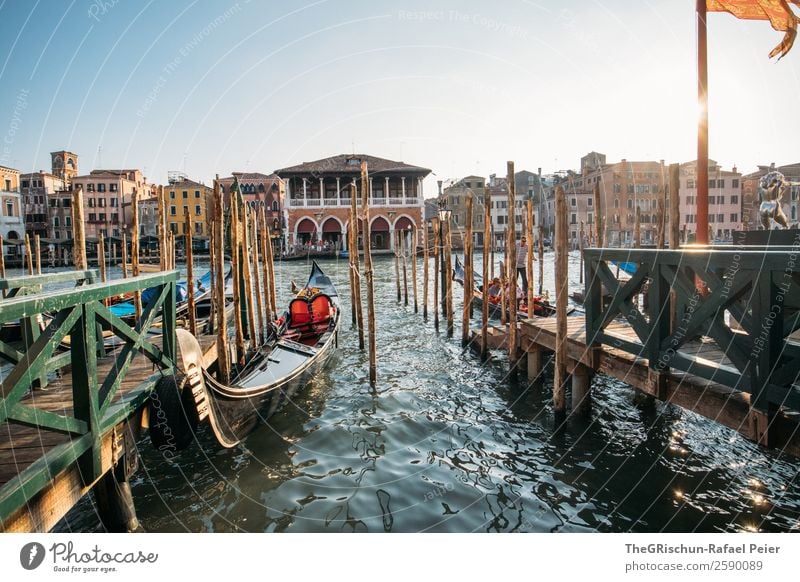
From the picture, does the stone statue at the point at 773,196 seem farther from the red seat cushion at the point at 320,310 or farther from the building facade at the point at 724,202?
the building facade at the point at 724,202

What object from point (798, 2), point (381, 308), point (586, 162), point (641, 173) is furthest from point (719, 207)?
point (798, 2)

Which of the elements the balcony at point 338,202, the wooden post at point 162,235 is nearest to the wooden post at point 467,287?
the wooden post at point 162,235

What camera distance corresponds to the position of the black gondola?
3762 mm

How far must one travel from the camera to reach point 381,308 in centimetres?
1490

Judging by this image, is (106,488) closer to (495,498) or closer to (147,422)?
(147,422)

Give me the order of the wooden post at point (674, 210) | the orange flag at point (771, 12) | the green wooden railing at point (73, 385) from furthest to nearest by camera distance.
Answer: the wooden post at point (674, 210) < the orange flag at point (771, 12) < the green wooden railing at point (73, 385)

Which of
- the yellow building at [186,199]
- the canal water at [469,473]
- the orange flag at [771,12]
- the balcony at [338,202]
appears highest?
the yellow building at [186,199]

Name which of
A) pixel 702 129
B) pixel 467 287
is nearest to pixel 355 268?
pixel 467 287

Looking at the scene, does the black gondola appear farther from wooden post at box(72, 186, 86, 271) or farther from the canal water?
wooden post at box(72, 186, 86, 271)

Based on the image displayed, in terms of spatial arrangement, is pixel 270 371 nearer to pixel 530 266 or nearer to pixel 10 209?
pixel 530 266

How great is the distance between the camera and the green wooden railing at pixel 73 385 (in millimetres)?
2230

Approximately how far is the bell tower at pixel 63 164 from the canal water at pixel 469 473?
→ 51509 millimetres

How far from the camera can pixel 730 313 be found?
2.82 meters
